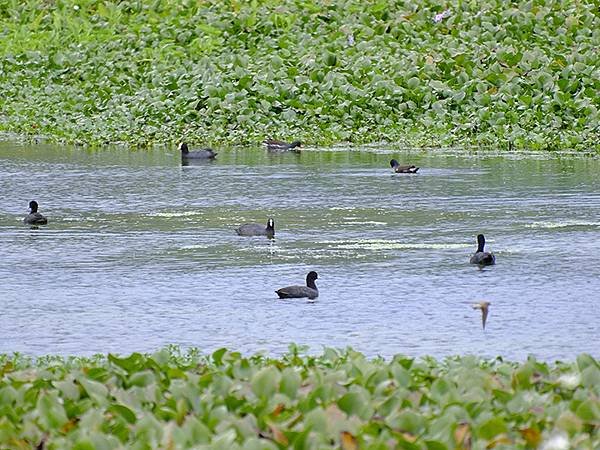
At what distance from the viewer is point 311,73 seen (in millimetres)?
33594

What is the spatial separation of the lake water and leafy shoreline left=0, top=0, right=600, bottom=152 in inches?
135

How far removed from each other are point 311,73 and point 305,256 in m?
16.7

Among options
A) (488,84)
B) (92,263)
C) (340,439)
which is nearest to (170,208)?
(92,263)

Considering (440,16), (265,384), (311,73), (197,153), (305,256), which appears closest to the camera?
(265,384)

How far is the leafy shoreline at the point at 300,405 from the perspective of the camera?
24.3 ft

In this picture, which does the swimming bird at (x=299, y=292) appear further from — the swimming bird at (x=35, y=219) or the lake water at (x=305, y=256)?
the swimming bird at (x=35, y=219)

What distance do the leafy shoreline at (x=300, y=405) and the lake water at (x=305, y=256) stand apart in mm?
2789

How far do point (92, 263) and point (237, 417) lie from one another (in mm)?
8898

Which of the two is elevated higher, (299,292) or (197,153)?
(197,153)

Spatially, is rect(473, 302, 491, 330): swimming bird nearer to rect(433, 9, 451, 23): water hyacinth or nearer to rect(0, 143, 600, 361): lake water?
rect(0, 143, 600, 361): lake water

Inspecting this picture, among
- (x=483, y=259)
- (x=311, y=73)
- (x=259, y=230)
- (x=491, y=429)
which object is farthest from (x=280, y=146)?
(x=491, y=429)

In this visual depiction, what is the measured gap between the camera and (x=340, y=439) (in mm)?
7359

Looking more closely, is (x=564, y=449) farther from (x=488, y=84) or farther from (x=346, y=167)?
(x=488, y=84)

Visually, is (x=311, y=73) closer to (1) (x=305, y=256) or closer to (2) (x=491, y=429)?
(1) (x=305, y=256)
